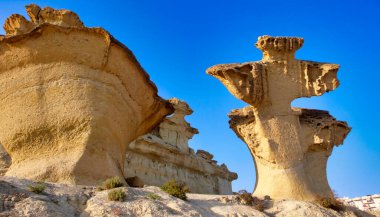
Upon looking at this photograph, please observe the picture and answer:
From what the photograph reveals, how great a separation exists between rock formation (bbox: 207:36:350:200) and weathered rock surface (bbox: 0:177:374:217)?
3690 mm

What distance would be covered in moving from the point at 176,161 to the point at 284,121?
Result: 1169 centimetres

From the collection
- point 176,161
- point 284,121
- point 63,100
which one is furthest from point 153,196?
point 176,161

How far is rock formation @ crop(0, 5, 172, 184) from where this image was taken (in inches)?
380

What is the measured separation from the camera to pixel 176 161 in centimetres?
2389

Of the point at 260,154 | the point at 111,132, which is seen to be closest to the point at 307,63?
the point at 260,154

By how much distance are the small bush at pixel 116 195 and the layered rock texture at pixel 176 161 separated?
13301 millimetres

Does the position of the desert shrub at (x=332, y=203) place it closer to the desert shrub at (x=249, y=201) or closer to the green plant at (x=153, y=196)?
the desert shrub at (x=249, y=201)

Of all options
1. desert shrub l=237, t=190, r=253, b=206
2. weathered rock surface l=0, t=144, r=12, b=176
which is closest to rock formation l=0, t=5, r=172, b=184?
desert shrub l=237, t=190, r=253, b=206

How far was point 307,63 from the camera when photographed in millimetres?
13602

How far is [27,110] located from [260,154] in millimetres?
6249

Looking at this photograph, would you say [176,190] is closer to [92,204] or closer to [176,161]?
[92,204]

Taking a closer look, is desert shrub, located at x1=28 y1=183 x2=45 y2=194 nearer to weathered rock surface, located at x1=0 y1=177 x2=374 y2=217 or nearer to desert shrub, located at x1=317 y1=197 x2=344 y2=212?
weathered rock surface, located at x1=0 y1=177 x2=374 y2=217

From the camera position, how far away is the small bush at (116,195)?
7.34 metres

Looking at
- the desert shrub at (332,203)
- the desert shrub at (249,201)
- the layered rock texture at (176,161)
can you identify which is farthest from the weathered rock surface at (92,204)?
the layered rock texture at (176,161)
